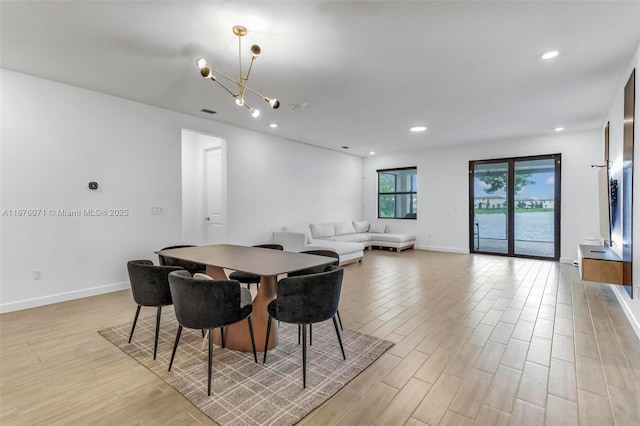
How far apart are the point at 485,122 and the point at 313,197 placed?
4.03m

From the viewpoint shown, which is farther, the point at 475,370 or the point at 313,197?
the point at 313,197

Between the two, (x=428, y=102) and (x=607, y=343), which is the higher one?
(x=428, y=102)

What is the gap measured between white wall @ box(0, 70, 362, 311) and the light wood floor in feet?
1.46

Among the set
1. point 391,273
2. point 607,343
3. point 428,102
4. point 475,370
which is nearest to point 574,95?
point 428,102

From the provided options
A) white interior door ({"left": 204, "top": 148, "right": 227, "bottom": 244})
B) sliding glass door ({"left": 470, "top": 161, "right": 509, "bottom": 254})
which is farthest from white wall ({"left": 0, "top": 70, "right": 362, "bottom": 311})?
sliding glass door ({"left": 470, "top": 161, "right": 509, "bottom": 254})

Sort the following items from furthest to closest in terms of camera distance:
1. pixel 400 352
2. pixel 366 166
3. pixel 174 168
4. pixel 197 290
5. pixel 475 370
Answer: pixel 366 166, pixel 174 168, pixel 400 352, pixel 475 370, pixel 197 290

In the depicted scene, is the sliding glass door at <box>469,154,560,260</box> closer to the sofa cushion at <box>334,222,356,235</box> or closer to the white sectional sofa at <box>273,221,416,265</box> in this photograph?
the white sectional sofa at <box>273,221,416,265</box>

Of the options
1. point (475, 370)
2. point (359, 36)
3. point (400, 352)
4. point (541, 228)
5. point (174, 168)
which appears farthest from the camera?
point (541, 228)

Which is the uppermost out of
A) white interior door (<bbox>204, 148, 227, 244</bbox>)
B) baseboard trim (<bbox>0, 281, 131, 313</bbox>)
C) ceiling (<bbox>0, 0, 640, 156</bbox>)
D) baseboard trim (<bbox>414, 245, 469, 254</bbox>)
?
ceiling (<bbox>0, 0, 640, 156</bbox>)

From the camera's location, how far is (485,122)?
5.55 meters

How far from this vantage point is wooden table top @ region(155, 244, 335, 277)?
226 cm

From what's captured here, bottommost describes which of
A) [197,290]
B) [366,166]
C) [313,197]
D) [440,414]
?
[440,414]

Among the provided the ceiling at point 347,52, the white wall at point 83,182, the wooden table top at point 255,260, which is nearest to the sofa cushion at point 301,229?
the white wall at point 83,182

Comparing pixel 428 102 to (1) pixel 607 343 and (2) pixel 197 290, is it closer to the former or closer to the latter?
(1) pixel 607 343
